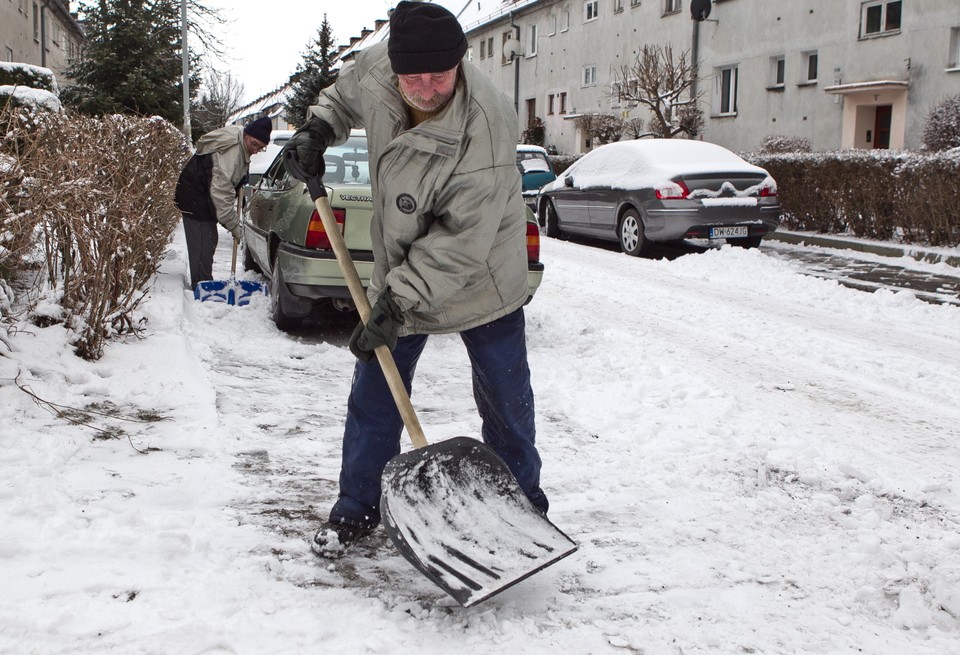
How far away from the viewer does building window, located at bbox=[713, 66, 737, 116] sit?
84.8 feet

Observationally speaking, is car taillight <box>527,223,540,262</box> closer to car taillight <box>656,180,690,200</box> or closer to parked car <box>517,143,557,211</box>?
car taillight <box>656,180,690,200</box>

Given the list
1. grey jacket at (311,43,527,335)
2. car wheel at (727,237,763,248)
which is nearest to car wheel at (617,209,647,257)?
car wheel at (727,237,763,248)

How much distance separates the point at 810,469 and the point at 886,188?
31.5ft

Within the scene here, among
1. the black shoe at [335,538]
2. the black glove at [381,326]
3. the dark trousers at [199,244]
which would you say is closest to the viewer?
the black glove at [381,326]

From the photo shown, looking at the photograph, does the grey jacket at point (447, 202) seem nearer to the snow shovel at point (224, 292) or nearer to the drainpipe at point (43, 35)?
the snow shovel at point (224, 292)

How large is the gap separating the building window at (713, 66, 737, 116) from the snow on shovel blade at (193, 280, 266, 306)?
21.3m

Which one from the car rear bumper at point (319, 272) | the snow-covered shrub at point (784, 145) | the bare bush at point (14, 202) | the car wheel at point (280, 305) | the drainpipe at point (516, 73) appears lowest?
the car wheel at point (280, 305)

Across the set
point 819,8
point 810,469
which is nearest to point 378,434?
point 810,469

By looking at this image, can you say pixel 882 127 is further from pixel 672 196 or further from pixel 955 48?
pixel 672 196

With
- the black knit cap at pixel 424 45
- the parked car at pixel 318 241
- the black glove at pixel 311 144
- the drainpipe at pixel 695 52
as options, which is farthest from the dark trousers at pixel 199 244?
the drainpipe at pixel 695 52

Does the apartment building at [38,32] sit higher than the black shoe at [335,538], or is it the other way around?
the apartment building at [38,32]

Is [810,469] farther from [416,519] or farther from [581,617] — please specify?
[416,519]

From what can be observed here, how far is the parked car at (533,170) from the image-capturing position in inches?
759

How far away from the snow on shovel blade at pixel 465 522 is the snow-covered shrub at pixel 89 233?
2.16m
